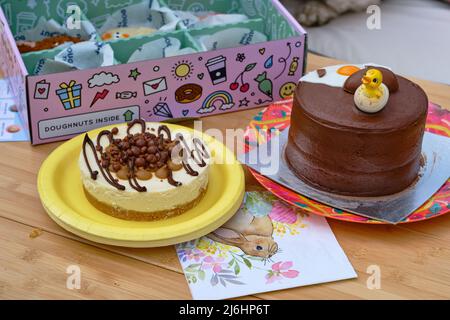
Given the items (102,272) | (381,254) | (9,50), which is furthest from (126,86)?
(381,254)

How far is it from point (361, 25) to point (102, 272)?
139cm

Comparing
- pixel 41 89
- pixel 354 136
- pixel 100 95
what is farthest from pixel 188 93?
pixel 354 136

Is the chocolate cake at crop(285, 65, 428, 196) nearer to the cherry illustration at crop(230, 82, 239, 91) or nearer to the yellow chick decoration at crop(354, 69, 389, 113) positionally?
the yellow chick decoration at crop(354, 69, 389, 113)

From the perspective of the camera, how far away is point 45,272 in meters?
1.03

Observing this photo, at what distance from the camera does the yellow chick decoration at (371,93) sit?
1.09m

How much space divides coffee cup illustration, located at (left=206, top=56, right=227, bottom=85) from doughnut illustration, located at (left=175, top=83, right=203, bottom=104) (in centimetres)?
4

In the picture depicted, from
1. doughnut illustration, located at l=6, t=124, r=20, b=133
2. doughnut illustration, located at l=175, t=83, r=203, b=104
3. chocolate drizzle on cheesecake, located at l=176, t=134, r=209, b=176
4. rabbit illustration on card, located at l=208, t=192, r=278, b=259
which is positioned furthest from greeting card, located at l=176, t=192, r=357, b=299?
doughnut illustration, located at l=6, t=124, r=20, b=133

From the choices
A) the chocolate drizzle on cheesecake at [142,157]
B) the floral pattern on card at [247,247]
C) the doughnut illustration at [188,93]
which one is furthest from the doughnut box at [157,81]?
the floral pattern on card at [247,247]

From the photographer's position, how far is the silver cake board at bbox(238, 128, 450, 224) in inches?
44.5

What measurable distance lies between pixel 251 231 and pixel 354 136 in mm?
240

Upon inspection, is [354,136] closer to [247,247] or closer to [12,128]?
[247,247]

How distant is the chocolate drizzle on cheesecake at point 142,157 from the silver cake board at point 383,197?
0.13 m

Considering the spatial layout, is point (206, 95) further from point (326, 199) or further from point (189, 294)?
point (189, 294)

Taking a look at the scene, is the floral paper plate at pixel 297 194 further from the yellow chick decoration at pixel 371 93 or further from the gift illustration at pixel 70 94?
the gift illustration at pixel 70 94
